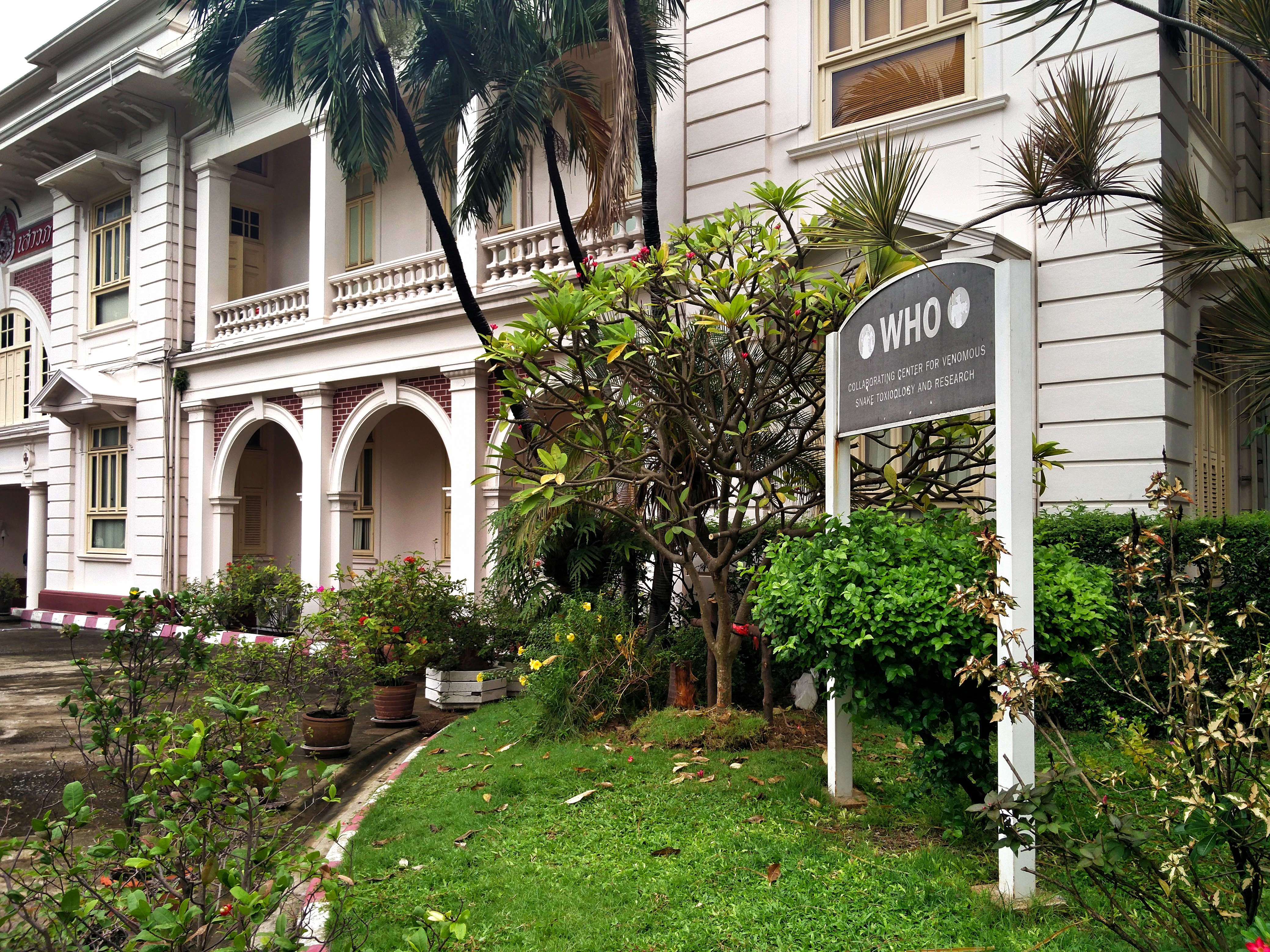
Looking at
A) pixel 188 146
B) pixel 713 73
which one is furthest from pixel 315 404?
pixel 713 73

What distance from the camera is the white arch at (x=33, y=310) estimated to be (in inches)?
840

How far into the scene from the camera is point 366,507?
16906 millimetres

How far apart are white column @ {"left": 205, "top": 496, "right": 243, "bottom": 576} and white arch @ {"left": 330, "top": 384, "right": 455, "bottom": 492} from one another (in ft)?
11.0

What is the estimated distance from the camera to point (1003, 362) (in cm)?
402

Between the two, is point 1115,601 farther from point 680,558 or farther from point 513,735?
point 513,735

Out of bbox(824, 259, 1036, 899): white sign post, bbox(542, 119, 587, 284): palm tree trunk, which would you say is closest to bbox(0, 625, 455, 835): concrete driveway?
bbox(824, 259, 1036, 899): white sign post

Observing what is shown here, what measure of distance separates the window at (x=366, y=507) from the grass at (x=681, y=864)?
1049 centimetres

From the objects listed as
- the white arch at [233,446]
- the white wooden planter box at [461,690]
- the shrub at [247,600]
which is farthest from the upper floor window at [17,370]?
the white wooden planter box at [461,690]

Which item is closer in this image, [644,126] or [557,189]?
[644,126]

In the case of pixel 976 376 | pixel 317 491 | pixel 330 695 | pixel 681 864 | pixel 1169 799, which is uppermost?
pixel 976 376

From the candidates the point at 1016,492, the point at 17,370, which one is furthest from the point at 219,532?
the point at 1016,492

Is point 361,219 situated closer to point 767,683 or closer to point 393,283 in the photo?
point 393,283

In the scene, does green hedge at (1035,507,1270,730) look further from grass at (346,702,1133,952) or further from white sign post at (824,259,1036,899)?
white sign post at (824,259,1036,899)

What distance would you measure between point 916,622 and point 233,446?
15100 millimetres
